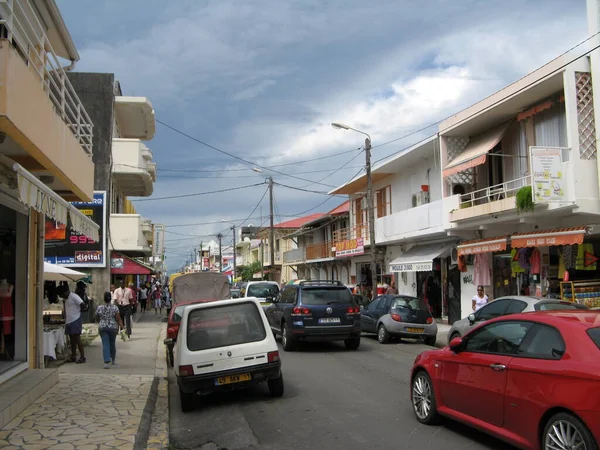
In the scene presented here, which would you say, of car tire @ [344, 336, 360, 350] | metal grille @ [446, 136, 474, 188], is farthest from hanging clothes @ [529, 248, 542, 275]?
car tire @ [344, 336, 360, 350]

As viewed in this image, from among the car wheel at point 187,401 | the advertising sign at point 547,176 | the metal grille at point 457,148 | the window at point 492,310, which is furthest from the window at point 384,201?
the car wheel at point 187,401

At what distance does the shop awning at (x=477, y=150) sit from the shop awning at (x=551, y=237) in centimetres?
312

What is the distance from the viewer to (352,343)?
49.5 feet

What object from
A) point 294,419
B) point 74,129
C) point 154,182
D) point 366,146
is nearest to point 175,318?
point 74,129

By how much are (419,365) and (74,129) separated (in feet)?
25.4

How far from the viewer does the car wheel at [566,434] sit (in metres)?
4.47

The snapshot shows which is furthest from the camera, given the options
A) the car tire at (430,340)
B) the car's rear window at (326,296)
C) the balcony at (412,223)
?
the balcony at (412,223)

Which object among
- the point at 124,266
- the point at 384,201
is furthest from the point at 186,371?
the point at 384,201

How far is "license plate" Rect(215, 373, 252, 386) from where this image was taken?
834 centimetres

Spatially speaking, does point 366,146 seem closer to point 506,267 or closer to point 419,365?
point 506,267

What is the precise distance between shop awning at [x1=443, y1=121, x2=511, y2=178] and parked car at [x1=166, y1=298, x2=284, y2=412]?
1173 centimetres

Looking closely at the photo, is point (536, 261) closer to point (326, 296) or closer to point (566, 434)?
point (326, 296)

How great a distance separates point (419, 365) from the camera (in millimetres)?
7293

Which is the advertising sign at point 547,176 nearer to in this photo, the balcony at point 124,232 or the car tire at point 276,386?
the car tire at point 276,386
